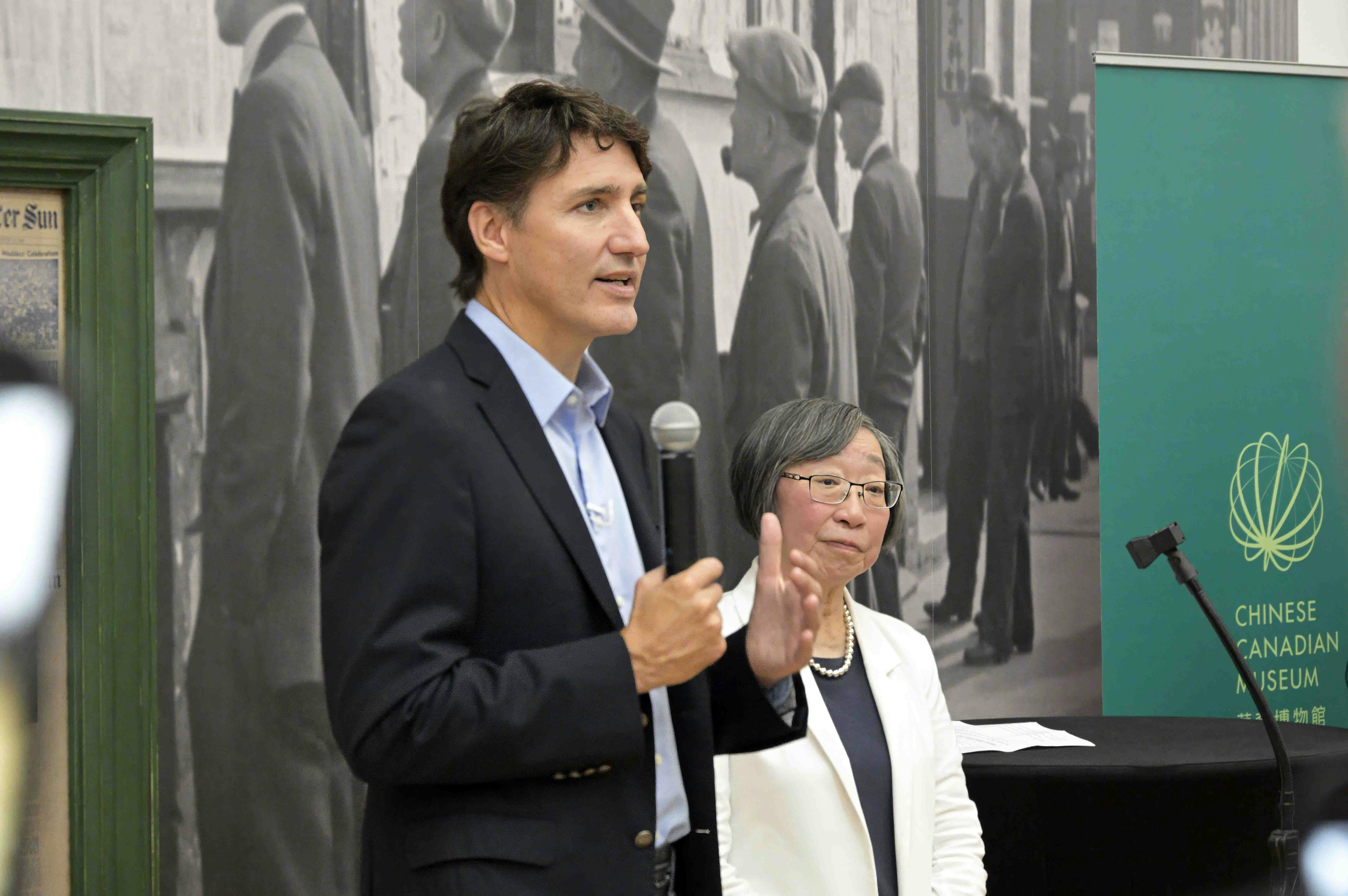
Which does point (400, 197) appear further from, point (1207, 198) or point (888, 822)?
point (1207, 198)

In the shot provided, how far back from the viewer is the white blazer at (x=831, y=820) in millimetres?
2086

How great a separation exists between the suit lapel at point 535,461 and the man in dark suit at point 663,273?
214 centimetres

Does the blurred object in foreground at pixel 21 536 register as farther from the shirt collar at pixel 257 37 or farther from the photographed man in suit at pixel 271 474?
the shirt collar at pixel 257 37

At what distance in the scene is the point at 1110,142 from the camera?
12.2ft

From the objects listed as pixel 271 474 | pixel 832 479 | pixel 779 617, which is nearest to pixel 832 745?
pixel 832 479

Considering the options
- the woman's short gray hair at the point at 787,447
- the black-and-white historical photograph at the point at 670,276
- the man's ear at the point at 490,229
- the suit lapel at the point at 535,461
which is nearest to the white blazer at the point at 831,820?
the woman's short gray hair at the point at 787,447

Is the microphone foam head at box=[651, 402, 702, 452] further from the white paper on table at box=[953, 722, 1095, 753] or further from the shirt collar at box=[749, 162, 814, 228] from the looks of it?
the shirt collar at box=[749, 162, 814, 228]

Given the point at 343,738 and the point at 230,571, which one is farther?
the point at 230,571

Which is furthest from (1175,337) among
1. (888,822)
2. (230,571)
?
(230,571)

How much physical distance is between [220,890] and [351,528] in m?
2.25

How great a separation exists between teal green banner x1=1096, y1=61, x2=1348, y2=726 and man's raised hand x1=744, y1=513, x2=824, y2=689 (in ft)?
8.13

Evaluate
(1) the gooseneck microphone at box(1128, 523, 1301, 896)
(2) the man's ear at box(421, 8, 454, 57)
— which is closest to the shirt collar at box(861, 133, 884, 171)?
(2) the man's ear at box(421, 8, 454, 57)

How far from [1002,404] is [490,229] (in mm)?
2973

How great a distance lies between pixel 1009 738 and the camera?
9.61 feet
